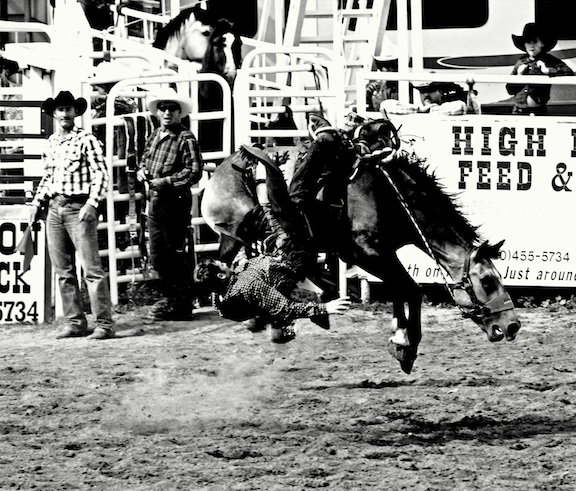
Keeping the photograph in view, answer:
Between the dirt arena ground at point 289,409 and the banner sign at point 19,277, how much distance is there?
0.23 meters

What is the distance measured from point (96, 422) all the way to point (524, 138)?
5118 mm

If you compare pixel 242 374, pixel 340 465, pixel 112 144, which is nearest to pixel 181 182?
pixel 112 144

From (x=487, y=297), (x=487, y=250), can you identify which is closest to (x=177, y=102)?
(x=487, y=250)

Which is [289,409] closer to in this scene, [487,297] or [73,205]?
[487,297]

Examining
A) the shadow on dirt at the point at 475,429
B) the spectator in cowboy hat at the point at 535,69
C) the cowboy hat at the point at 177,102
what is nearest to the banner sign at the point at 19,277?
the cowboy hat at the point at 177,102

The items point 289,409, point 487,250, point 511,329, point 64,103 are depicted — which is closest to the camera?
point 511,329

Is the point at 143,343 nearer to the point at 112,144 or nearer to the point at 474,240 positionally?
the point at 112,144

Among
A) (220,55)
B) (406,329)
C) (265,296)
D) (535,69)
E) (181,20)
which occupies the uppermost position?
(181,20)

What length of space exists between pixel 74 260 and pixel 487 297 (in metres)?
4.27

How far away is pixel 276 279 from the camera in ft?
23.2

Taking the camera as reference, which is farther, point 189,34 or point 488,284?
point 189,34

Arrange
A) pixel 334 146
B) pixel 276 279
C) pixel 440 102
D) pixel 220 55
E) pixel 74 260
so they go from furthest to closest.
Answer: pixel 220 55
pixel 440 102
pixel 74 260
pixel 276 279
pixel 334 146

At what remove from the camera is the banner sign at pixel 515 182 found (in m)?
10.6

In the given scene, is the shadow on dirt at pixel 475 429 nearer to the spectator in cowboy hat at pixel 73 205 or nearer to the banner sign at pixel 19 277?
the spectator in cowboy hat at pixel 73 205
